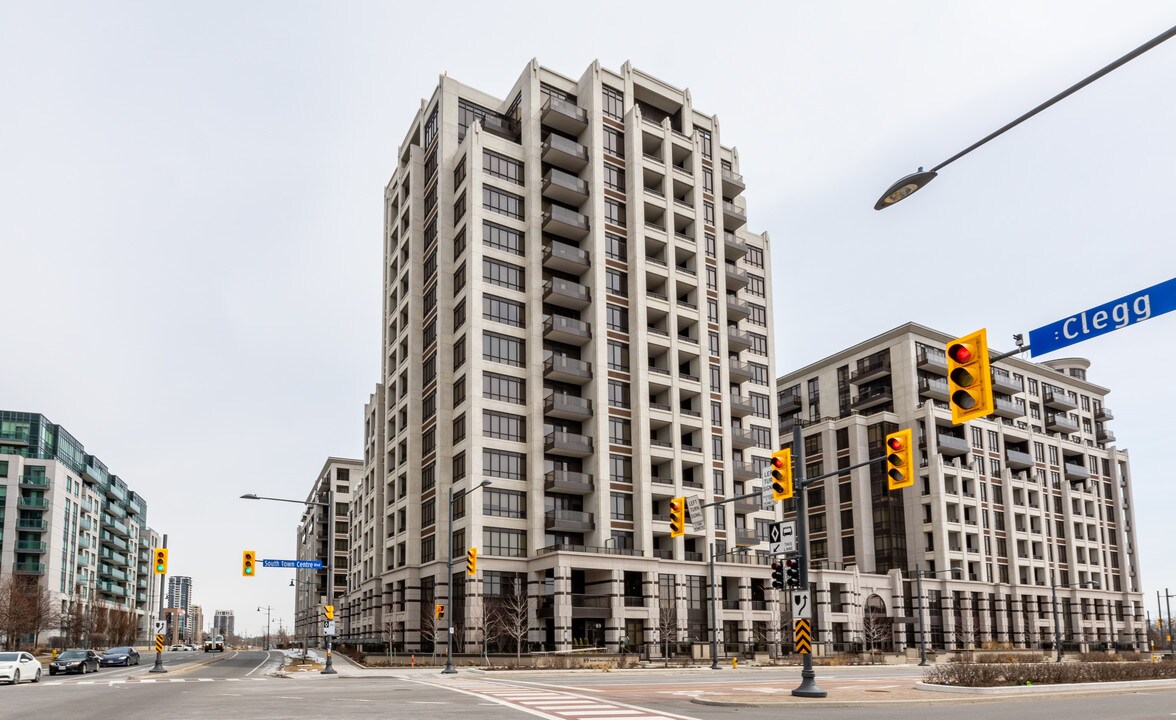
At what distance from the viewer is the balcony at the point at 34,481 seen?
121931mm

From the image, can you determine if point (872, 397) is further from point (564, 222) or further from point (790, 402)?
point (564, 222)

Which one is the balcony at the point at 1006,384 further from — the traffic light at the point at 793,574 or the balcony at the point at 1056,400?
the traffic light at the point at 793,574

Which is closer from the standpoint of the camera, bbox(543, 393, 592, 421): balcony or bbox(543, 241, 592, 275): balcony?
bbox(543, 393, 592, 421): balcony

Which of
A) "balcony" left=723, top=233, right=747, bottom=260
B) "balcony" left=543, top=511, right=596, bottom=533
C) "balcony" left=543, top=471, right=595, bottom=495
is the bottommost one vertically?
"balcony" left=543, top=511, right=596, bottom=533

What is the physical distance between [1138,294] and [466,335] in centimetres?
6298

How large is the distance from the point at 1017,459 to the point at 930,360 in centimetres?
1559

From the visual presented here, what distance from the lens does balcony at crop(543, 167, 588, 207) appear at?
78.2m

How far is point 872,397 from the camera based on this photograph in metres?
111

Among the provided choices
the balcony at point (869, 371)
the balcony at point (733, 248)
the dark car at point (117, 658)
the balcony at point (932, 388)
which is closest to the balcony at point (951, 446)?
the balcony at point (932, 388)

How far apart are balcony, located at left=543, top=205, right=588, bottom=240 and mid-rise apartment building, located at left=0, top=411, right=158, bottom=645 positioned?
2948 inches

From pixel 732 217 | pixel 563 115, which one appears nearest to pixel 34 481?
pixel 563 115

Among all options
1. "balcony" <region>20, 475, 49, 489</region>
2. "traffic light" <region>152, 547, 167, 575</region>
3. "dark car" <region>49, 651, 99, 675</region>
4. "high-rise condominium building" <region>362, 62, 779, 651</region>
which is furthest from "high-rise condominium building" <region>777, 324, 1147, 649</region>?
"balcony" <region>20, 475, 49, 489</region>

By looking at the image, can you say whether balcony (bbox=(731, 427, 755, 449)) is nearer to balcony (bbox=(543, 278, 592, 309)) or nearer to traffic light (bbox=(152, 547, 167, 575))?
balcony (bbox=(543, 278, 592, 309))

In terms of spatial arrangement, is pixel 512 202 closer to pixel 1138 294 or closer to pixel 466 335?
pixel 466 335
